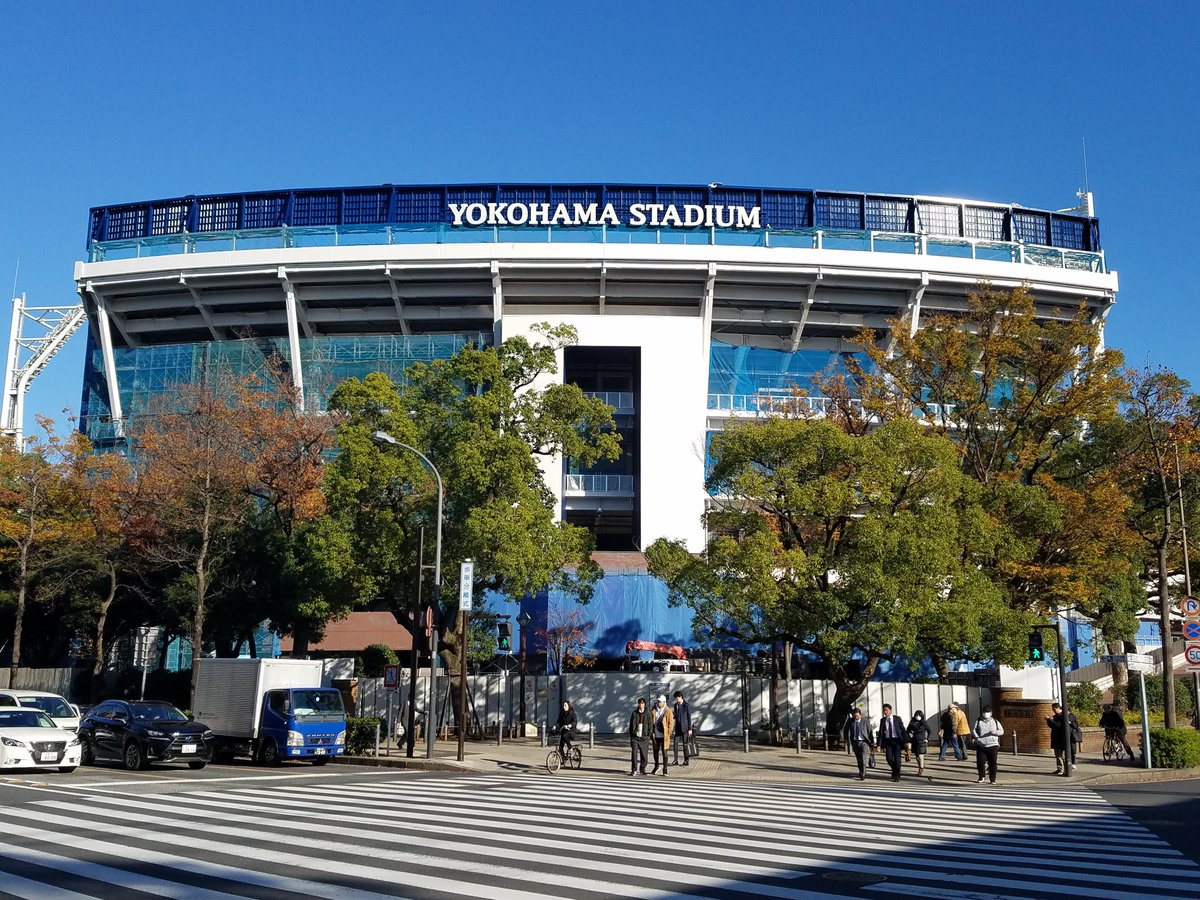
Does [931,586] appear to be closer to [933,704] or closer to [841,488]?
[841,488]

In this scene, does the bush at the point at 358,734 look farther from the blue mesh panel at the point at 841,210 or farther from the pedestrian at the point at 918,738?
the blue mesh panel at the point at 841,210

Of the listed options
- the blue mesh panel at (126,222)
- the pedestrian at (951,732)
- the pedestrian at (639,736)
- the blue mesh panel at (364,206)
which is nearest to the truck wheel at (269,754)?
the pedestrian at (639,736)

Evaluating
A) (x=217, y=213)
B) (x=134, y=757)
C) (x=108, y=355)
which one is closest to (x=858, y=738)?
(x=134, y=757)

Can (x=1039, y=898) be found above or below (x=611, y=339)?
below

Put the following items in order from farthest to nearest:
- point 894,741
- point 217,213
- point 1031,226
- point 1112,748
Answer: point 1031,226 → point 217,213 → point 1112,748 → point 894,741

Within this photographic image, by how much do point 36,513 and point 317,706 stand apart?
2448cm

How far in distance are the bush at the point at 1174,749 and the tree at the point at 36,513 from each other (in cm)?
3969

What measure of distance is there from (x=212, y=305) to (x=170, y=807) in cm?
4788

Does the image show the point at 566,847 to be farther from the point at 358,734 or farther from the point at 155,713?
the point at 358,734

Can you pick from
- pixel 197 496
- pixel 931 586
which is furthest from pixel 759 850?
pixel 197 496

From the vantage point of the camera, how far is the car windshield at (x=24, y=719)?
22641mm

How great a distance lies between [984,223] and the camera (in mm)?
60531

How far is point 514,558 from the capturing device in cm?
3167

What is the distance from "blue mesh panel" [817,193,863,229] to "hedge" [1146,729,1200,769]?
37.3 meters
